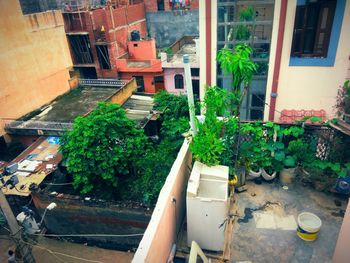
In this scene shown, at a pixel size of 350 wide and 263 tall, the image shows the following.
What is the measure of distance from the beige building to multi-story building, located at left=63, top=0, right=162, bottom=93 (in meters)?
1.43

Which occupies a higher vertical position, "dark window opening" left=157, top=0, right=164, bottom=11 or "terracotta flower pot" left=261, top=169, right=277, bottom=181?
"dark window opening" left=157, top=0, right=164, bottom=11

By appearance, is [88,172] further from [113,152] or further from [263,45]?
[263,45]

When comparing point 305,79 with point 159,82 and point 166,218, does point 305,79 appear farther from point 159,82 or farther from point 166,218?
point 159,82

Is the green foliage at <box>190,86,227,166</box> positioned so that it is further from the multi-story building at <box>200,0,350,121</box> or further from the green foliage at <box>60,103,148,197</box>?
the green foliage at <box>60,103,148,197</box>

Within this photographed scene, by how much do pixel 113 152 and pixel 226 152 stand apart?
5.28 metres

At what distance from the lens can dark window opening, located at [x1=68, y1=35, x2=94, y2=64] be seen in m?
22.4

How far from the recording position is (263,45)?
29.8 ft

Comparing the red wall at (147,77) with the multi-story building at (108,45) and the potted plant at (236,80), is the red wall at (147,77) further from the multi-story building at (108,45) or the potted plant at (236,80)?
the potted plant at (236,80)

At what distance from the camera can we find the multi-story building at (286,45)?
8133mm

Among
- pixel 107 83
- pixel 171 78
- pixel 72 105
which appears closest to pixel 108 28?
pixel 107 83

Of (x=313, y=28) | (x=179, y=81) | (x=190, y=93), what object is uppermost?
(x=313, y=28)

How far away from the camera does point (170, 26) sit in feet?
90.8

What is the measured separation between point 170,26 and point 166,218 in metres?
26.1

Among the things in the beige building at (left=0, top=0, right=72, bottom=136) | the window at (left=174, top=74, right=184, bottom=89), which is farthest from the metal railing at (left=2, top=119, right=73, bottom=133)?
the window at (left=174, top=74, right=184, bottom=89)
